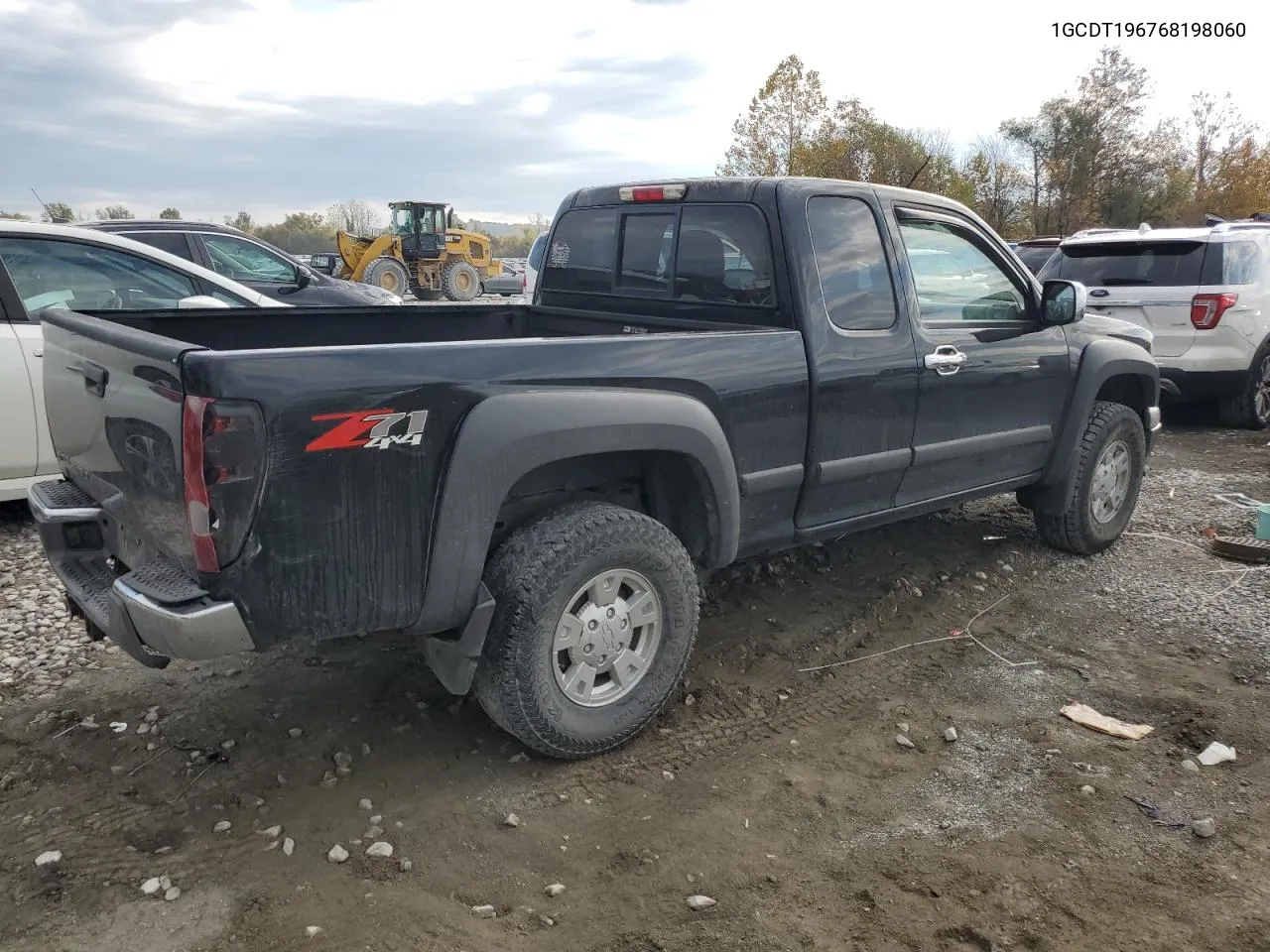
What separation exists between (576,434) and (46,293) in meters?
3.93

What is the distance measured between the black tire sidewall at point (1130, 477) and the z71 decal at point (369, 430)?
Answer: 386 cm

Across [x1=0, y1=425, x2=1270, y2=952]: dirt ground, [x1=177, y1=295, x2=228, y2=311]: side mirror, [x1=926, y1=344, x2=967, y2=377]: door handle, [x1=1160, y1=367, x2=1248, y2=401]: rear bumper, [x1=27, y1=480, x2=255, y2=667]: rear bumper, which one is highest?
[x1=177, y1=295, x2=228, y2=311]: side mirror

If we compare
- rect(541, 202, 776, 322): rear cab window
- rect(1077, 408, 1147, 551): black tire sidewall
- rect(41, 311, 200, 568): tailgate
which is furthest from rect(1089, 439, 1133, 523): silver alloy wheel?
rect(41, 311, 200, 568): tailgate

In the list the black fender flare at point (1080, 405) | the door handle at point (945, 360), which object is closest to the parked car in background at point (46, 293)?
the door handle at point (945, 360)

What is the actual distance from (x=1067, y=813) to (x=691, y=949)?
1331mm

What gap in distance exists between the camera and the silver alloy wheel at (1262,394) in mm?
8727

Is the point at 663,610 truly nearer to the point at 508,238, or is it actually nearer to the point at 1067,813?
the point at 1067,813

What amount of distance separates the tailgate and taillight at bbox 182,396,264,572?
0.06 m

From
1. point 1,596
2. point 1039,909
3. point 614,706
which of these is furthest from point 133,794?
point 1039,909

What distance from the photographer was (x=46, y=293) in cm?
523

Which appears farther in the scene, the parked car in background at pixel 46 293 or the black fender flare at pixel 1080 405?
the parked car in background at pixel 46 293

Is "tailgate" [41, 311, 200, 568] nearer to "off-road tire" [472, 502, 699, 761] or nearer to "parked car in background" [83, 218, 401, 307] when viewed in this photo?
"off-road tire" [472, 502, 699, 761]

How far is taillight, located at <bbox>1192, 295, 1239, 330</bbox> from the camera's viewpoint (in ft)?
26.8

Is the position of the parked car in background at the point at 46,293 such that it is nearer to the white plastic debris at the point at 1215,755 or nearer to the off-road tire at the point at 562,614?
the off-road tire at the point at 562,614
